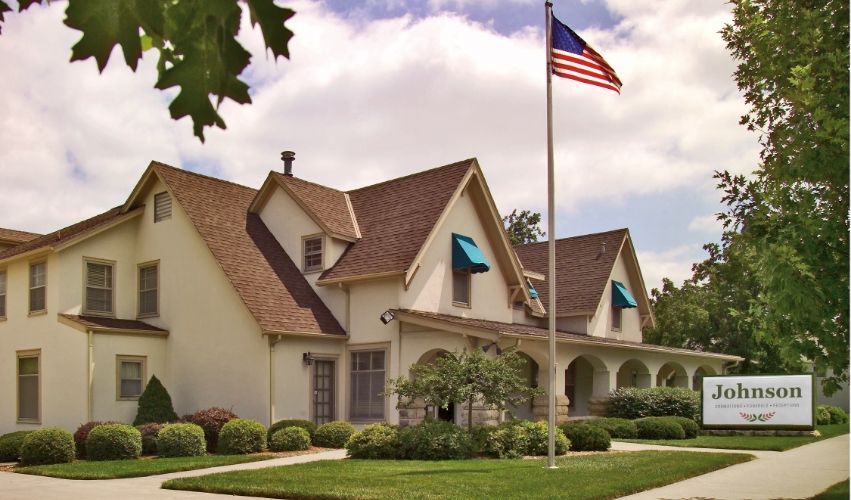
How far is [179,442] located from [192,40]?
18.7 metres

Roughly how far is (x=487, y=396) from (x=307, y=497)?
24.6 feet

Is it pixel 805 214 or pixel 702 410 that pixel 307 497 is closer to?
pixel 805 214

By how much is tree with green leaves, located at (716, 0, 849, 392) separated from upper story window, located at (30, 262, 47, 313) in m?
21.5

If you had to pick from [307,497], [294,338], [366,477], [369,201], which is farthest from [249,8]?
[369,201]

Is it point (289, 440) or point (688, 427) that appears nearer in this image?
point (289, 440)

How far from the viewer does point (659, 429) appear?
1000 inches

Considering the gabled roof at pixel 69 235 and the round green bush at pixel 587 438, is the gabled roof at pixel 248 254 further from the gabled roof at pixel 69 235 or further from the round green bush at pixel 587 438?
the round green bush at pixel 587 438

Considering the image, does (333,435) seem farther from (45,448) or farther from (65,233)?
(65,233)

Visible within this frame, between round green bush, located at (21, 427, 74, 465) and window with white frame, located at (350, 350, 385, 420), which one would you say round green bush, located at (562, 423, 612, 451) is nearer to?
window with white frame, located at (350, 350, 385, 420)

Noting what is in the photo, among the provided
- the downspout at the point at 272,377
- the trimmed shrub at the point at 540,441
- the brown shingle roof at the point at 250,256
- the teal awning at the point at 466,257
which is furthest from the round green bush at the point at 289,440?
the teal awning at the point at 466,257

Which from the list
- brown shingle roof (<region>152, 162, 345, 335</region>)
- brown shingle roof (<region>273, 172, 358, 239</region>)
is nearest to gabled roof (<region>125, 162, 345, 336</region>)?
brown shingle roof (<region>152, 162, 345, 335</region>)

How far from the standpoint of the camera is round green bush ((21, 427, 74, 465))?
761 inches

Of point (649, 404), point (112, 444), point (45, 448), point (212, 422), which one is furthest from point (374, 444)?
point (649, 404)

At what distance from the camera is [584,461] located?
17.2 metres
